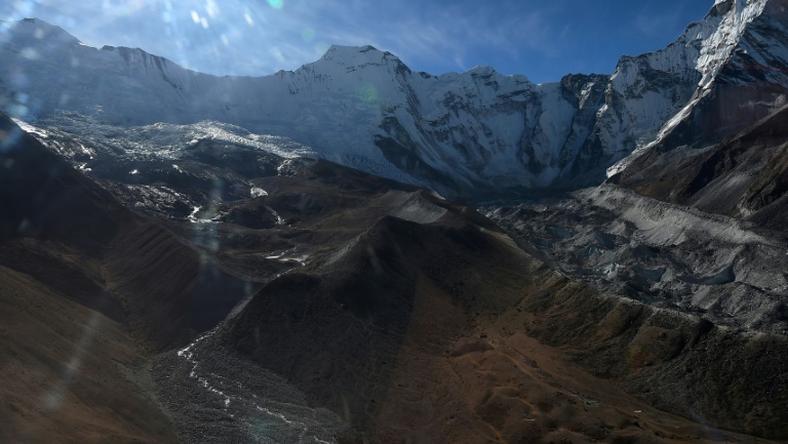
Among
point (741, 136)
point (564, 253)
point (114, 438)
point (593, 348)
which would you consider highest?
point (741, 136)

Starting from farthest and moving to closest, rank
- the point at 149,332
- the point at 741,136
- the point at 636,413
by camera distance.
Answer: the point at 741,136 → the point at 149,332 → the point at 636,413

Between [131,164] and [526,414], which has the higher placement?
[131,164]

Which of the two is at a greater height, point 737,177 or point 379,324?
point 737,177

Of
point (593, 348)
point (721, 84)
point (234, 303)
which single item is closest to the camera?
point (593, 348)

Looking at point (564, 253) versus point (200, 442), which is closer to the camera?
point (200, 442)

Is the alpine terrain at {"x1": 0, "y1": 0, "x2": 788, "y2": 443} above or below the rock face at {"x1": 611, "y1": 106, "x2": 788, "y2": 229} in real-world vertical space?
below

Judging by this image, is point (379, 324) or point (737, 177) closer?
point (379, 324)

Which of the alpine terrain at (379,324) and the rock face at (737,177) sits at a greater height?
the rock face at (737,177)

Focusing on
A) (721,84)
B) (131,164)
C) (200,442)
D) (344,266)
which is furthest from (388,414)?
(721,84)

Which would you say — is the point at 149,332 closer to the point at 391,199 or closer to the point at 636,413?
the point at 636,413

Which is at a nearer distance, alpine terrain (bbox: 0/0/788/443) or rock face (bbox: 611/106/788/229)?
alpine terrain (bbox: 0/0/788/443)

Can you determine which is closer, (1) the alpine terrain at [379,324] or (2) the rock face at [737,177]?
(1) the alpine terrain at [379,324]
